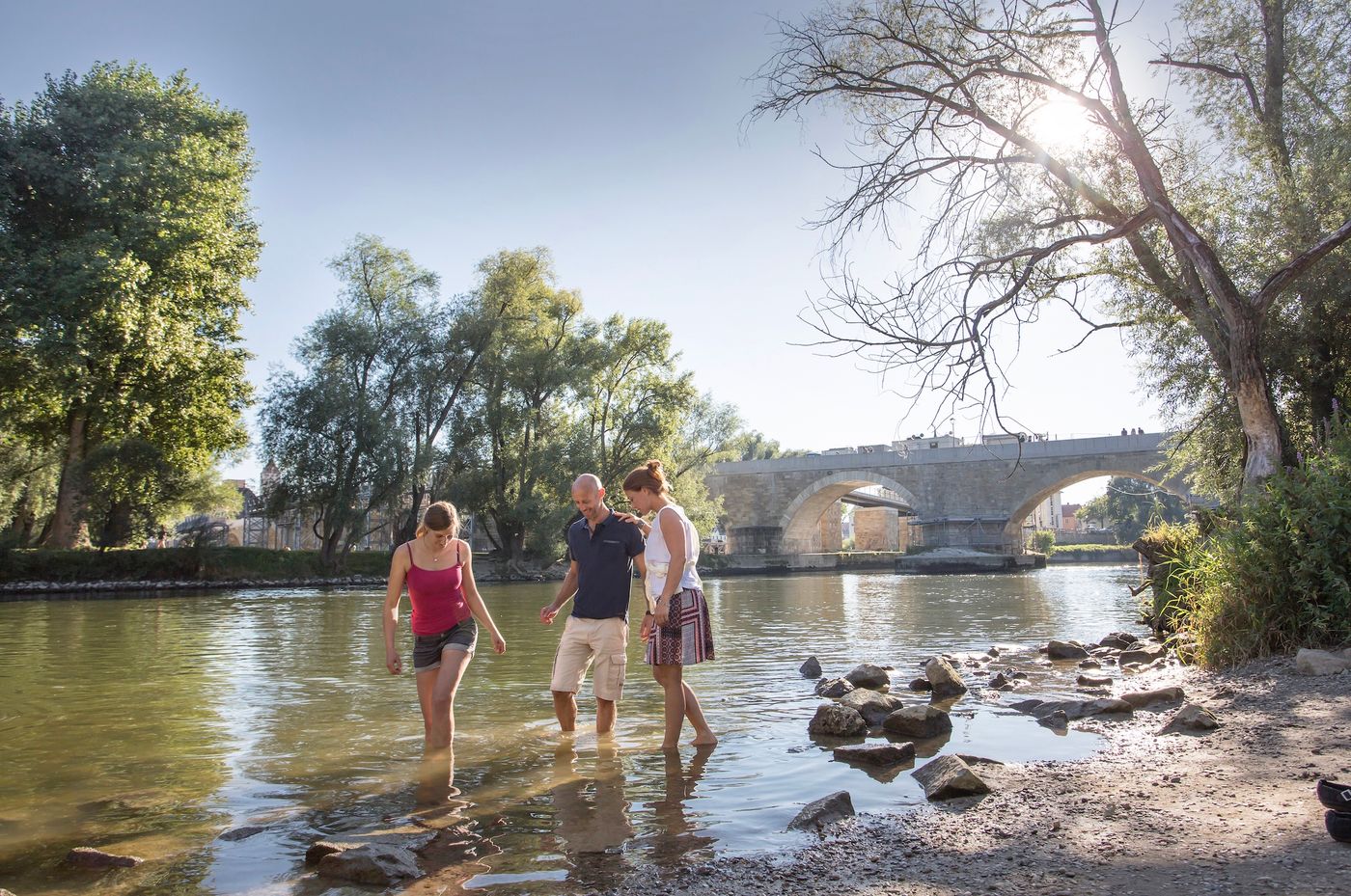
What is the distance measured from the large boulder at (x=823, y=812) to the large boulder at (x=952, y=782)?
40 centimetres

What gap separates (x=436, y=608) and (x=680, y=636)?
125 centimetres

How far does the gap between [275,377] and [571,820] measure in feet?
94.5

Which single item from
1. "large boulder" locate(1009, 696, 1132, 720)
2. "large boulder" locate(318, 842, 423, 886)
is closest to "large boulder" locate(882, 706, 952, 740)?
"large boulder" locate(1009, 696, 1132, 720)

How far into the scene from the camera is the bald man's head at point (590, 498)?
4.94 meters

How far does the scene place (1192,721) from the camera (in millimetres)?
4949

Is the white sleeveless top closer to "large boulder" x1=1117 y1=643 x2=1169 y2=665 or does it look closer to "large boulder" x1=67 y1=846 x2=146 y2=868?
"large boulder" x1=67 y1=846 x2=146 y2=868

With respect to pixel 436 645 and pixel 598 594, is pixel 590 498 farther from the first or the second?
pixel 436 645

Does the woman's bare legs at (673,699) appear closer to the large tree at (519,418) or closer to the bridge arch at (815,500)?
the large tree at (519,418)

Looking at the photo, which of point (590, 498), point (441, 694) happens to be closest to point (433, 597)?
point (441, 694)

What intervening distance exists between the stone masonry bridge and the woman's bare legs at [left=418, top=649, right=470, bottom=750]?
32340 millimetres

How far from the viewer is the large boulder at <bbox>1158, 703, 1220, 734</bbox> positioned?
16.1ft

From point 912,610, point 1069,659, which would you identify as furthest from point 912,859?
point 912,610

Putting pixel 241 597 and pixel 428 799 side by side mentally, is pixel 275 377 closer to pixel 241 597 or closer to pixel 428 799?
pixel 241 597

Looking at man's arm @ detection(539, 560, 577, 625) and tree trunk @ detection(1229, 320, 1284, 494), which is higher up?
tree trunk @ detection(1229, 320, 1284, 494)
